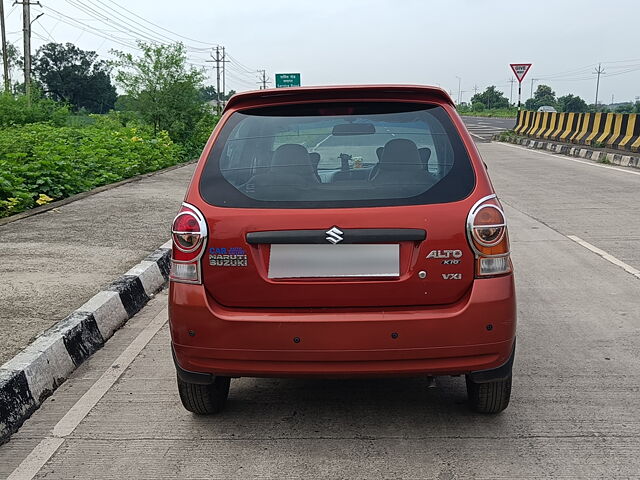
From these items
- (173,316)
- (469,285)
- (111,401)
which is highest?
(469,285)

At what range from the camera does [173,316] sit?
3.12m

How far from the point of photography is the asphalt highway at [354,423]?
299 centimetres

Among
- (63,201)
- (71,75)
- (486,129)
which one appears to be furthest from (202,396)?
(71,75)

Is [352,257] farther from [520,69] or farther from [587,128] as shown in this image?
[520,69]

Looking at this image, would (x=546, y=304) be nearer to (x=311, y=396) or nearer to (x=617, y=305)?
(x=617, y=305)

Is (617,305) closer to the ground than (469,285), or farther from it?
closer to the ground

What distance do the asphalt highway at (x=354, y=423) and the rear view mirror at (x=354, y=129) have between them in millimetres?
1356

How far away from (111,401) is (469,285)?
77.2 inches

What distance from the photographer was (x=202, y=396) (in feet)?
11.2

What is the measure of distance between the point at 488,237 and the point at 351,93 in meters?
0.90

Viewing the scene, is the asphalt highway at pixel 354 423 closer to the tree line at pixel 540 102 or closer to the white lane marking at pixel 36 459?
the white lane marking at pixel 36 459

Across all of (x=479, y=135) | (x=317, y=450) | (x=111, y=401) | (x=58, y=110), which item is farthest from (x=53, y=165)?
(x=479, y=135)

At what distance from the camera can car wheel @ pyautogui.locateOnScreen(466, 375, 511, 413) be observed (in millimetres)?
3330

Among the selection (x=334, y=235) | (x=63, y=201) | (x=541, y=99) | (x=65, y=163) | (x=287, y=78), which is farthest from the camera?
(x=541, y=99)
